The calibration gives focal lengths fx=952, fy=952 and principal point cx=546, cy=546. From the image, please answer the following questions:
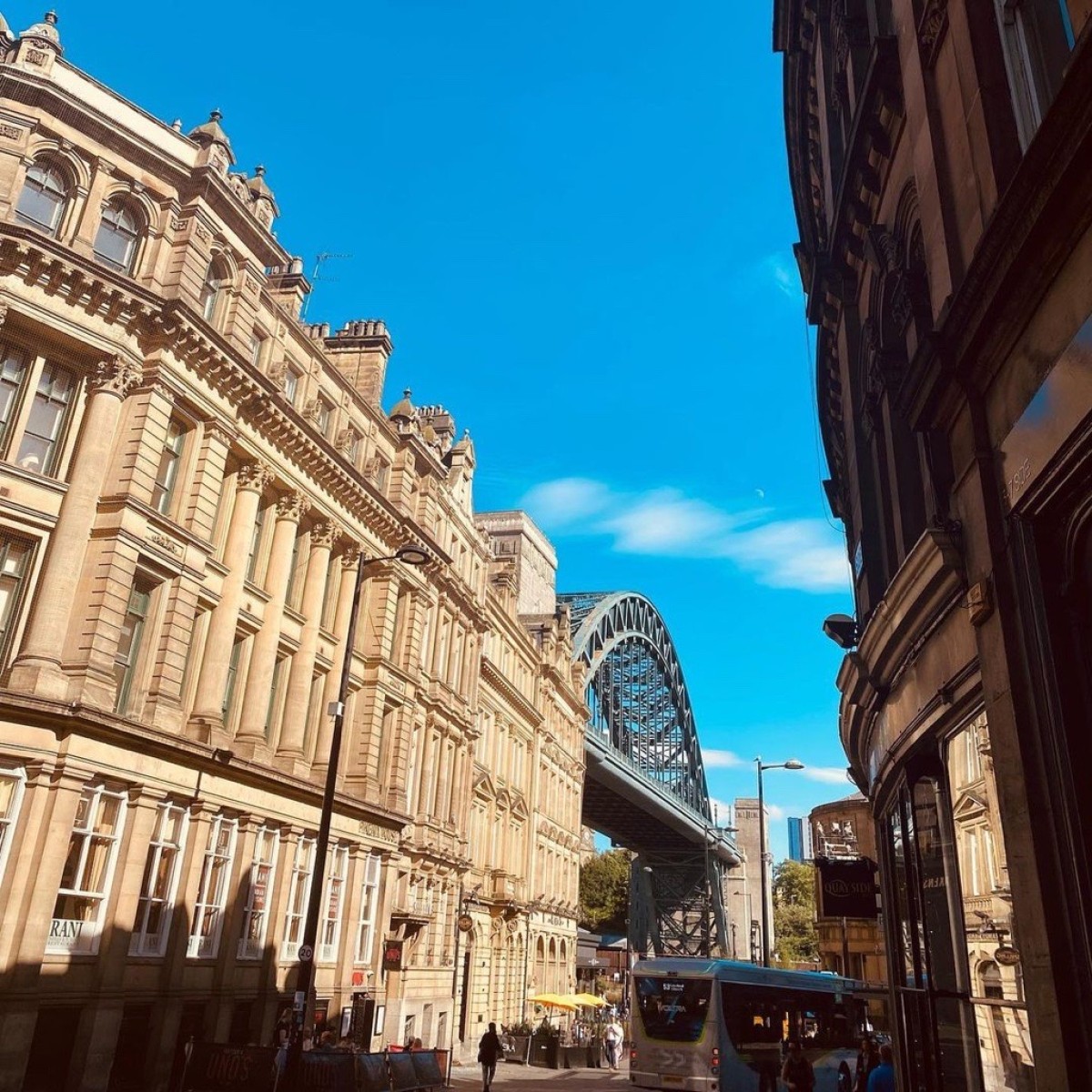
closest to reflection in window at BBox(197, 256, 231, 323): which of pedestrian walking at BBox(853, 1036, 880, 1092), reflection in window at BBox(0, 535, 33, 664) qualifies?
reflection in window at BBox(0, 535, 33, 664)

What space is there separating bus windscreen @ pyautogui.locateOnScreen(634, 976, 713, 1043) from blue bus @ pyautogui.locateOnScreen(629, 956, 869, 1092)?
0.02 m

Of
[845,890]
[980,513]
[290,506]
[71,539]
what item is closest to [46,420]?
[71,539]

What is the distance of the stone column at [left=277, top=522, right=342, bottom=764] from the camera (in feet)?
96.3

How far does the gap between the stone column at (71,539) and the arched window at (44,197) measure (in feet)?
12.6

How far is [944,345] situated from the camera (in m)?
8.42

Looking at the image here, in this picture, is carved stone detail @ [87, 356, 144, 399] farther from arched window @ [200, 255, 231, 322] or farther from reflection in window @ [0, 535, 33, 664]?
reflection in window @ [0, 535, 33, 664]

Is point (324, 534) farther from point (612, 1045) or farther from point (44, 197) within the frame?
point (612, 1045)

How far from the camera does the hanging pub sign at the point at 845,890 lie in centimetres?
1833

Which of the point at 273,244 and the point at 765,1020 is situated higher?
the point at 273,244

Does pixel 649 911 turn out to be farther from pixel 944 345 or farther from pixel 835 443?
pixel 944 345

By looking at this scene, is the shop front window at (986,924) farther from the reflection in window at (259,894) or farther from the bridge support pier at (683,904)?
the bridge support pier at (683,904)

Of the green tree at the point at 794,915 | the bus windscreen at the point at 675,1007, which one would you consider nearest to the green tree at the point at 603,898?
the green tree at the point at 794,915

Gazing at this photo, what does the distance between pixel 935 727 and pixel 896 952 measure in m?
4.65

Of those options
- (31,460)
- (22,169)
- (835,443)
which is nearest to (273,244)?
(22,169)
